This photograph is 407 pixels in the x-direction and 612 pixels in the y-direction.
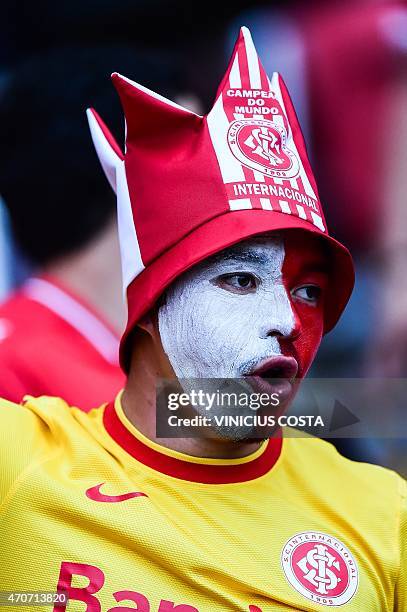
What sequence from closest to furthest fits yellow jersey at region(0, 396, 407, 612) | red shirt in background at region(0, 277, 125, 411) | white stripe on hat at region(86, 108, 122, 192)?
yellow jersey at region(0, 396, 407, 612), white stripe on hat at region(86, 108, 122, 192), red shirt in background at region(0, 277, 125, 411)

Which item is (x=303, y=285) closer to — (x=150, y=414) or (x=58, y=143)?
(x=150, y=414)

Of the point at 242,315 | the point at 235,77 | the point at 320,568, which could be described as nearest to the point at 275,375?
the point at 242,315

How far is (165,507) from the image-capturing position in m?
1.75

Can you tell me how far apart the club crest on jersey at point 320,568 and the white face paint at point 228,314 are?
36 centimetres

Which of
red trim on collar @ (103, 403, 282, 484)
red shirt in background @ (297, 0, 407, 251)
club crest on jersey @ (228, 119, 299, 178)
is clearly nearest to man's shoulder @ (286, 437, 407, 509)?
red trim on collar @ (103, 403, 282, 484)

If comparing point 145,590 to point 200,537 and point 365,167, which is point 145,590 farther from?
point 365,167

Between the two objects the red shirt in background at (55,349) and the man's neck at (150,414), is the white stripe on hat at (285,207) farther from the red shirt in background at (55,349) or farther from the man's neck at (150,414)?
the red shirt in background at (55,349)

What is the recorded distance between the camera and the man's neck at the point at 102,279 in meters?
2.94

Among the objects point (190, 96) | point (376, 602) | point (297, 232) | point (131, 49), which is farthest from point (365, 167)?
point (376, 602)

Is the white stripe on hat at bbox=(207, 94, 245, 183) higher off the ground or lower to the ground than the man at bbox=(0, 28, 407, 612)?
higher

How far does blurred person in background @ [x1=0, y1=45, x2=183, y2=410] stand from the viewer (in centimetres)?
291

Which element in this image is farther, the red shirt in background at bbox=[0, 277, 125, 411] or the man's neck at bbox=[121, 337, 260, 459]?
the red shirt in background at bbox=[0, 277, 125, 411]

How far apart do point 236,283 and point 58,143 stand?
5.22ft

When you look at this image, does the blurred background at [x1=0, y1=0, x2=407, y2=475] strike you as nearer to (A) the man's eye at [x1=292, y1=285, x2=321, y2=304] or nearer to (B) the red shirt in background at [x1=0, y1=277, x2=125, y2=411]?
(B) the red shirt in background at [x1=0, y1=277, x2=125, y2=411]
